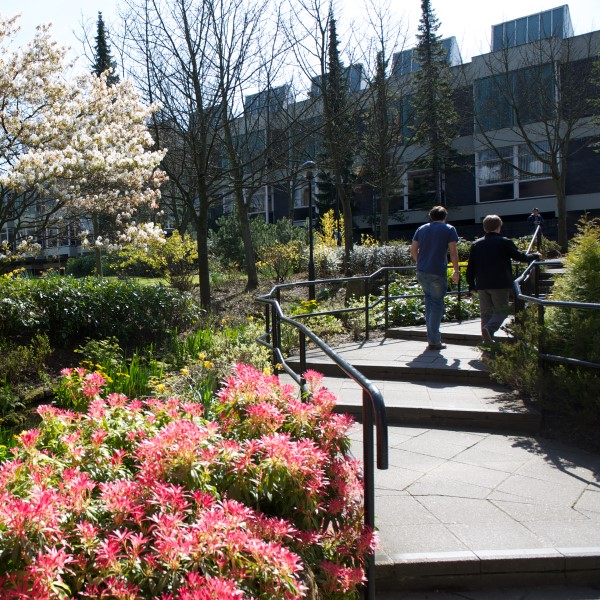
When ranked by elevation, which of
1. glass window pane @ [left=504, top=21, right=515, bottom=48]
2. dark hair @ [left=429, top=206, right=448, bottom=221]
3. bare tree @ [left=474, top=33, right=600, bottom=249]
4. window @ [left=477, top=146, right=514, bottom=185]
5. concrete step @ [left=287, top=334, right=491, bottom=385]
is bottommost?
concrete step @ [left=287, top=334, right=491, bottom=385]

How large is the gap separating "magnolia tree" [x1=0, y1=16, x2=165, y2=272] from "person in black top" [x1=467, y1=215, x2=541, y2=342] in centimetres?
662

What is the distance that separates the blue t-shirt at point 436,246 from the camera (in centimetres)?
739

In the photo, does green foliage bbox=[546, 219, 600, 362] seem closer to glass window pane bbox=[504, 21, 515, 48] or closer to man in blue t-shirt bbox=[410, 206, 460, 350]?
man in blue t-shirt bbox=[410, 206, 460, 350]

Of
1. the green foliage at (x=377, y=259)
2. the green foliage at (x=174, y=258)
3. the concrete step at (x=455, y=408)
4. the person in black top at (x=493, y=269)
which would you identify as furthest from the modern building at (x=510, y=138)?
the concrete step at (x=455, y=408)

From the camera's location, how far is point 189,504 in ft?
6.63

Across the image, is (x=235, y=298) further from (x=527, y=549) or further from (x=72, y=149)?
(x=527, y=549)

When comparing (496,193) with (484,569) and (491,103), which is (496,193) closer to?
(491,103)

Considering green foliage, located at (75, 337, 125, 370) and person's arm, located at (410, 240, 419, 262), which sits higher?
person's arm, located at (410, 240, 419, 262)

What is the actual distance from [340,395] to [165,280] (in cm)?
1313

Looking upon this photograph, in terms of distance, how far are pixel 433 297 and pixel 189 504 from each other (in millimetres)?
5872

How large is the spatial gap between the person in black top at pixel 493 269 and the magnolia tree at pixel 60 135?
21.7 feet

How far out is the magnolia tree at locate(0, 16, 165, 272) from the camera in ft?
32.2

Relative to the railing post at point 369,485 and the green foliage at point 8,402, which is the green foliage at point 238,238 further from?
the railing post at point 369,485

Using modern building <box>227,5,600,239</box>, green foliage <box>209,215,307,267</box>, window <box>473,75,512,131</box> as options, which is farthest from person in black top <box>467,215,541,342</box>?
window <box>473,75,512,131</box>
